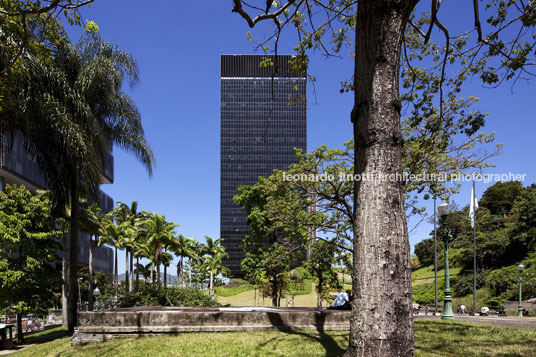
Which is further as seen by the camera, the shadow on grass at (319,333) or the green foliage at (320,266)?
the green foliage at (320,266)

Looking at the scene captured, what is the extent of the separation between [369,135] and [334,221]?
12022 mm

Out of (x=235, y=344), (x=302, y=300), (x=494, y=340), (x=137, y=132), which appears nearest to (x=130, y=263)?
(x=137, y=132)

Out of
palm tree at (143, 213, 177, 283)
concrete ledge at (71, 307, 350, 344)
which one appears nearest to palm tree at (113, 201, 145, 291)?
palm tree at (143, 213, 177, 283)

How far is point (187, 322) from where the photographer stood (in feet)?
30.1

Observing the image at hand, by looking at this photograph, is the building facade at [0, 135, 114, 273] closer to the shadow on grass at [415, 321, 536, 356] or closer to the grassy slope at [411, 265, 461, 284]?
the shadow on grass at [415, 321, 536, 356]

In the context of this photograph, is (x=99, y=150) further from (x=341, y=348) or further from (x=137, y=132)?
(x=341, y=348)

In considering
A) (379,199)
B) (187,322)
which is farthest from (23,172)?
(379,199)

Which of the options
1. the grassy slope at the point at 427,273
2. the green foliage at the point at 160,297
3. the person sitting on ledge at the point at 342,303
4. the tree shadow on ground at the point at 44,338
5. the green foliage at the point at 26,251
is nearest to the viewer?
the person sitting on ledge at the point at 342,303

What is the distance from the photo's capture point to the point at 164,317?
9172 millimetres

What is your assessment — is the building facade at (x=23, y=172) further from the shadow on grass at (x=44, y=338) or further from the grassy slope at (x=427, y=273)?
the grassy slope at (x=427, y=273)

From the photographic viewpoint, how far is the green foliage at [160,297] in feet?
66.8

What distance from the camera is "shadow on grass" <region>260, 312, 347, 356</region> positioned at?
6.75 metres

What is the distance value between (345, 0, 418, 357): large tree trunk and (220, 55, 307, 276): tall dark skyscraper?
4207 inches

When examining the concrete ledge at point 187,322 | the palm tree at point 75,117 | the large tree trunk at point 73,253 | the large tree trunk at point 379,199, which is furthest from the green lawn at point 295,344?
the large tree trunk at point 73,253
